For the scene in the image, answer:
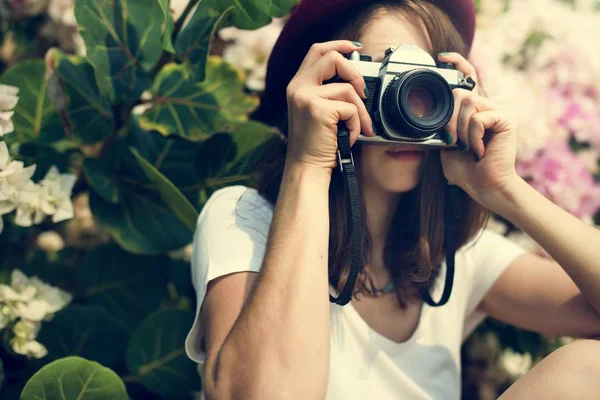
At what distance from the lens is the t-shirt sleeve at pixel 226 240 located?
0.93 metres

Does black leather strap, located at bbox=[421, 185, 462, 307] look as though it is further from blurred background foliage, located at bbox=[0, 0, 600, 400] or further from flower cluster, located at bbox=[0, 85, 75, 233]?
flower cluster, located at bbox=[0, 85, 75, 233]

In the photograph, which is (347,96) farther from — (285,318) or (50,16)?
(50,16)

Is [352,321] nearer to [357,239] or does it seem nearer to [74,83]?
[357,239]

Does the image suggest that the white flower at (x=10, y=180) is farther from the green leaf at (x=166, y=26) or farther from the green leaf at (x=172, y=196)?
the green leaf at (x=166, y=26)

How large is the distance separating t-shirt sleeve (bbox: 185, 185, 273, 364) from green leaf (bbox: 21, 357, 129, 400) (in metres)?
0.13

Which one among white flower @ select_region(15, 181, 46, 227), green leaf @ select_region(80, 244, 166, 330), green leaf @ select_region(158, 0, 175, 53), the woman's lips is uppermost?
green leaf @ select_region(158, 0, 175, 53)

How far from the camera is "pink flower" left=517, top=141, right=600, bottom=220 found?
139 cm

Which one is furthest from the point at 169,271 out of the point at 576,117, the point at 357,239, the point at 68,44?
the point at 576,117

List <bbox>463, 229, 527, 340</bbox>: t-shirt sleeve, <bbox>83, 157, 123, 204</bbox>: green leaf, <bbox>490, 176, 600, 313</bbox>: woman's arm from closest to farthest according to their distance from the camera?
<bbox>490, 176, 600, 313</bbox>: woman's arm, <bbox>83, 157, 123, 204</bbox>: green leaf, <bbox>463, 229, 527, 340</bbox>: t-shirt sleeve

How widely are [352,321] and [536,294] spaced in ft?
1.24

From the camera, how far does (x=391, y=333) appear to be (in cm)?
112

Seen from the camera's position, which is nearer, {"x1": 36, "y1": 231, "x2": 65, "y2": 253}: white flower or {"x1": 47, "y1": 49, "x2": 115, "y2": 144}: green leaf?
{"x1": 47, "y1": 49, "x2": 115, "y2": 144}: green leaf

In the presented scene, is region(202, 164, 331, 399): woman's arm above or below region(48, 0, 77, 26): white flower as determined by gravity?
below

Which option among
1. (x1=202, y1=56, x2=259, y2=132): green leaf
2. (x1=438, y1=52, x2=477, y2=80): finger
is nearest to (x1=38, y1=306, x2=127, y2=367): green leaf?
(x1=202, y1=56, x2=259, y2=132): green leaf
